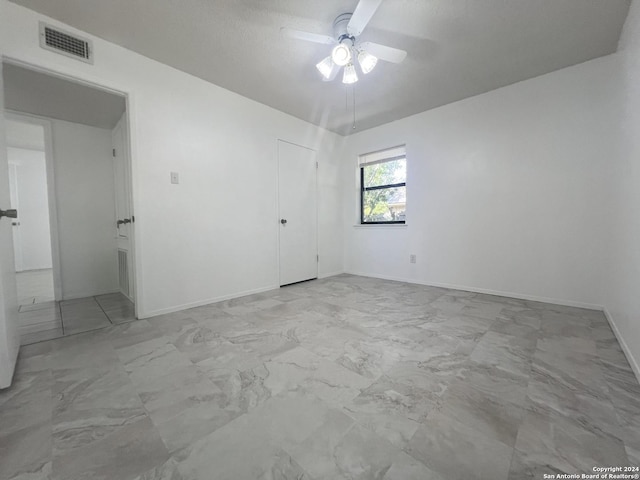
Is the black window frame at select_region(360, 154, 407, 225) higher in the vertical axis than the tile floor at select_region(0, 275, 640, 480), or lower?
higher

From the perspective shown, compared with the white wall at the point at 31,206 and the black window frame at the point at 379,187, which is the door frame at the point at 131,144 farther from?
the white wall at the point at 31,206

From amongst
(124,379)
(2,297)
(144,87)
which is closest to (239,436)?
(124,379)

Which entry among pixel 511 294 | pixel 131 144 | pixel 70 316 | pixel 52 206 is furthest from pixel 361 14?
pixel 52 206

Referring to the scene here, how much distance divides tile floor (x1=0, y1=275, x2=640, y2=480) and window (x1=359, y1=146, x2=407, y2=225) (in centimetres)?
223

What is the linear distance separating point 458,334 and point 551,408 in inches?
30.6

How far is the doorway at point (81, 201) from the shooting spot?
2482 millimetres

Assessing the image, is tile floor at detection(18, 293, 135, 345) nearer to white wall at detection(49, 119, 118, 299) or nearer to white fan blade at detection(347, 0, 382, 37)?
white wall at detection(49, 119, 118, 299)

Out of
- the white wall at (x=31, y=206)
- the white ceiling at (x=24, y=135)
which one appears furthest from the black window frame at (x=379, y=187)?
the white wall at (x=31, y=206)

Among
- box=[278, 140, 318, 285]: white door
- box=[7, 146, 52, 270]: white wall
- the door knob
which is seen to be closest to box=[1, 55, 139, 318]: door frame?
the door knob

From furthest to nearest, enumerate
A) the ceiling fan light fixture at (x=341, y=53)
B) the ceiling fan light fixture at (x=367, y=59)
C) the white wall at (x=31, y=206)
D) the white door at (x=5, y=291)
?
the white wall at (x=31, y=206) < the ceiling fan light fixture at (x=367, y=59) < the ceiling fan light fixture at (x=341, y=53) < the white door at (x=5, y=291)

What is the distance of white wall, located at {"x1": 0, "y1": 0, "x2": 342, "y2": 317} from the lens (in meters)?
2.15

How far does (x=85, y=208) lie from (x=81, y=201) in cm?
10

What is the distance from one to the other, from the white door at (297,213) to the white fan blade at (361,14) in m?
1.91

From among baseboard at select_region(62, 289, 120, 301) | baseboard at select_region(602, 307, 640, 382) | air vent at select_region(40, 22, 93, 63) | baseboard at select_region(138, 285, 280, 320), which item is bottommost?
baseboard at select_region(62, 289, 120, 301)
